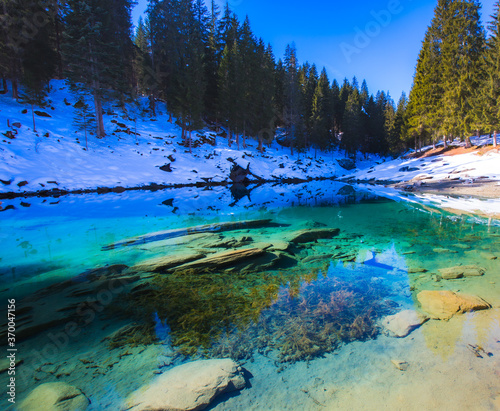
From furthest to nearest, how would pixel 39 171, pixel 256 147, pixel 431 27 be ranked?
pixel 256 147
pixel 431 27
pixel 39 171

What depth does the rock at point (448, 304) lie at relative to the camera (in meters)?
4.19

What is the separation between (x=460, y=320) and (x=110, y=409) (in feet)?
16.7

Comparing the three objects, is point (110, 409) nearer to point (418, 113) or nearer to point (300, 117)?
point (418, 113)

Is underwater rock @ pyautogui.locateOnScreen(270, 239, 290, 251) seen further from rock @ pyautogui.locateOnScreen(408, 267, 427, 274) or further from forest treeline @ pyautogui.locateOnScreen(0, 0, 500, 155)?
forest treeline @ pyautogui.locateOnScreen(0, 0, 500, 155)

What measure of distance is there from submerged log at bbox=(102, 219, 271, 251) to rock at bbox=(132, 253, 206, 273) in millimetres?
2586

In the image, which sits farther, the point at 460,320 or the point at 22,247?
the point at 22,247

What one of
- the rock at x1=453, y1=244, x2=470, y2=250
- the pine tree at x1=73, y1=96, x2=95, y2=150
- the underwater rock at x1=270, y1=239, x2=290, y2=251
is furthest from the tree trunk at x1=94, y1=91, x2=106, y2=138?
the rock at x1=453, y1=244, x2=470, y2=250

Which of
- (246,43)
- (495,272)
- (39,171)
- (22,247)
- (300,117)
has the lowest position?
(495,272)

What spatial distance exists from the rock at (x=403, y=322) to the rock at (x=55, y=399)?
13.8ft

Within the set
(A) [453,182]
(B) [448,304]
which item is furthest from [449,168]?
(B) [448,304]

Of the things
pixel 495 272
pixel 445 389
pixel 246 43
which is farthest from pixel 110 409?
pixel 246 43

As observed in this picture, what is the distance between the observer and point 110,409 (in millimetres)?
2611

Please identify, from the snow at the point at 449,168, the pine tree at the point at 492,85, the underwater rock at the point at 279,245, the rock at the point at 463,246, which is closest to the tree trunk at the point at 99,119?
the underwater rock at the point at 279,245

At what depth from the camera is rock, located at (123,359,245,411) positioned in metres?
2.60
